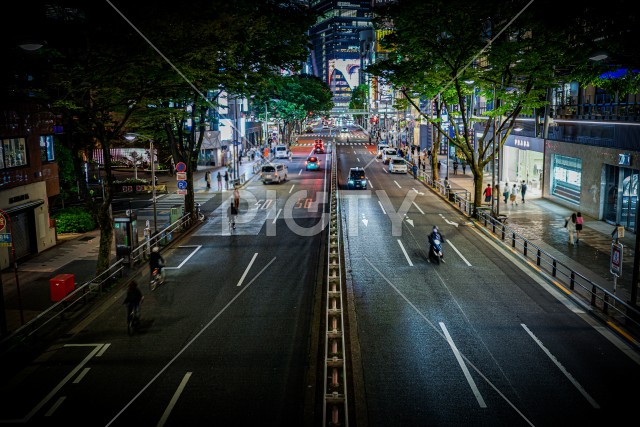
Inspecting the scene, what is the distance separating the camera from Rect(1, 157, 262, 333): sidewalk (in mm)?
17859

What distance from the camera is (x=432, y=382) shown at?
12414mm

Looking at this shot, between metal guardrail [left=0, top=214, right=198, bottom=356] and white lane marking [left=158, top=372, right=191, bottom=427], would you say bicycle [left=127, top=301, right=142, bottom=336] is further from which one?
white lane marking [left=158, top=372, right=191, bottom=427]

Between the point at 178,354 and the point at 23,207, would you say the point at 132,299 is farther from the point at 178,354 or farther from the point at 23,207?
the point at 23,207

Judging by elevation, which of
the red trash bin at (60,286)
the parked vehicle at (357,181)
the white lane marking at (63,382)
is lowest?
the white lane marking at (63,382)

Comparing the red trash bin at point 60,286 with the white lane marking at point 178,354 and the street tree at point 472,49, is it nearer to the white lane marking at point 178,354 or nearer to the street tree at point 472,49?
the white lane marking at point 178,354

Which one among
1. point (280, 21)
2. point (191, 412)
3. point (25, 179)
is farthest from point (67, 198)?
point (191, 412)

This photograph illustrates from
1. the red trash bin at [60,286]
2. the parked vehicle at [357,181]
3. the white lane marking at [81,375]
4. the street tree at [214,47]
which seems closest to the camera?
the white lane marking at [81,375]

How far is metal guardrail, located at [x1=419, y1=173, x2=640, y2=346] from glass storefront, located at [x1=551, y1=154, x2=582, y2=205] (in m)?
6.78

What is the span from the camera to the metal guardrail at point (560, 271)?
643 inches

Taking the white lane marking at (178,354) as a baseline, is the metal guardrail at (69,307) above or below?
above

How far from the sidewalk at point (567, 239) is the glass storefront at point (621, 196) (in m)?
0.70

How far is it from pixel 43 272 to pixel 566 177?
110ft

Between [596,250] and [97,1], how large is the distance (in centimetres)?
2366

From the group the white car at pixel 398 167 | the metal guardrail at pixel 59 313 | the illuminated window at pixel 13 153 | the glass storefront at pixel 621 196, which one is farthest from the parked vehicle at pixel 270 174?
the metal guardrail at pixel 59 313
